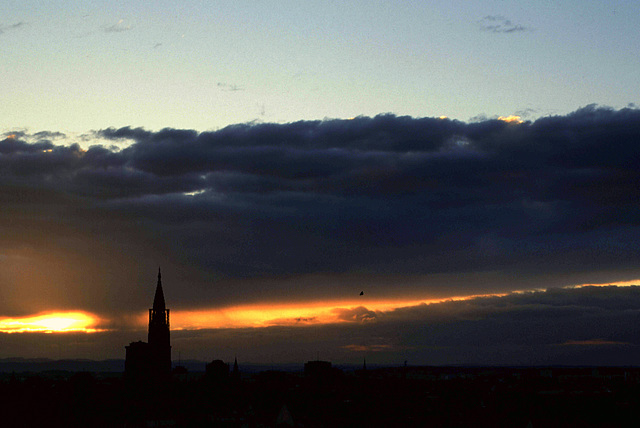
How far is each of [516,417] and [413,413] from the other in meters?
29.0

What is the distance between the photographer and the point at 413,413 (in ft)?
634

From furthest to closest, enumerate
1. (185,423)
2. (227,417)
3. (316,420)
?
(227,417), (316,420), (185,423)

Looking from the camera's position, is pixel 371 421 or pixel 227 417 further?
pixel 227 417

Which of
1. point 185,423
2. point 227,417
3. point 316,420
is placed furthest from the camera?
point 227,417

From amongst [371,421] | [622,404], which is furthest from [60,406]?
[622,404]

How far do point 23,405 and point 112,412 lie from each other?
100 feet

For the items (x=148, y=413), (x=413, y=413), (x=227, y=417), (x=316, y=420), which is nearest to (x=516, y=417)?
(x=413, y=413)

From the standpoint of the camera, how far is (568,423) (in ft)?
542

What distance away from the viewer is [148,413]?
19450 cm

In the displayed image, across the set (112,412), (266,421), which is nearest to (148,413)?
(112,412)

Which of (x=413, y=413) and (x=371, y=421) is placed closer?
(x=371, y=421)

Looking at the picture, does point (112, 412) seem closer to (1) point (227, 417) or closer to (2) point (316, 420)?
(1) point (227, 417)

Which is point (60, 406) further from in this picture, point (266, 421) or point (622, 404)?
point (622, 404)

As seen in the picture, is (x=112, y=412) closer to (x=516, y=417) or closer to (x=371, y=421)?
(x=371, y=421)
